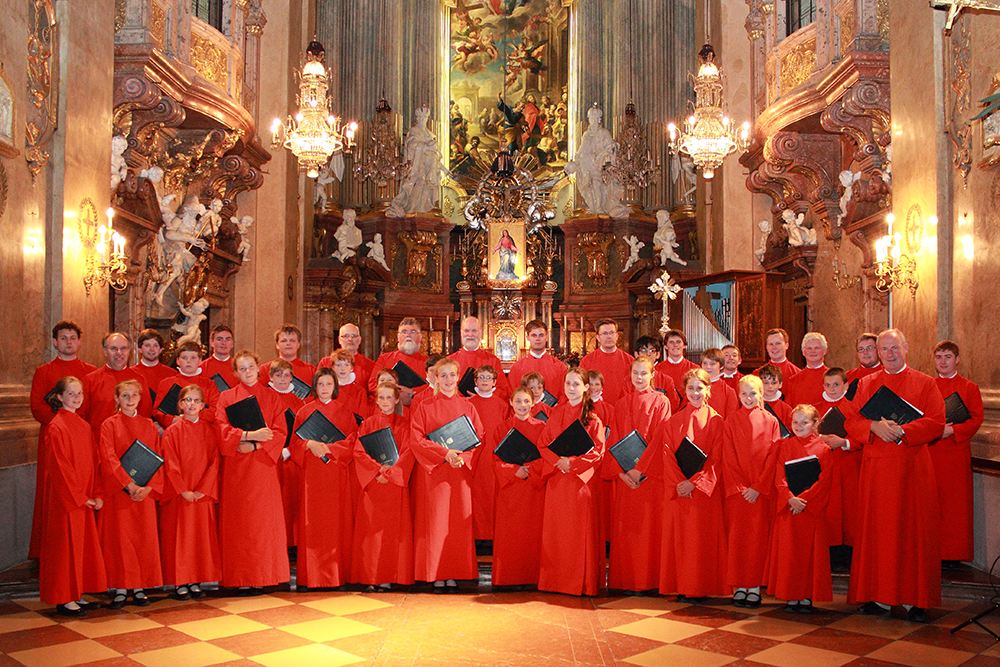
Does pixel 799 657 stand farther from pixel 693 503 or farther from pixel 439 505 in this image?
pixel 439 505

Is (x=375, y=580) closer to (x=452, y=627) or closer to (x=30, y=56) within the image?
(x=452, y=627)

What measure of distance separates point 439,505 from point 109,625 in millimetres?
2258

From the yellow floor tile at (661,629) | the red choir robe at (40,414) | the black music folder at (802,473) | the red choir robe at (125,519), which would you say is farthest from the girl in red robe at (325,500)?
the black music folder at (802,473)

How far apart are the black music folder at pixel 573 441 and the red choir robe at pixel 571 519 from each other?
0.08 metres

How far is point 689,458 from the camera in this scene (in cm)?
586

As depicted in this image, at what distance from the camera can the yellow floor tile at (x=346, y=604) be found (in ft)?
18.6

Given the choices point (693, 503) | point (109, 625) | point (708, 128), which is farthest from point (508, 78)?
point (109, 625)

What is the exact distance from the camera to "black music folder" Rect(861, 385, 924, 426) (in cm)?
553

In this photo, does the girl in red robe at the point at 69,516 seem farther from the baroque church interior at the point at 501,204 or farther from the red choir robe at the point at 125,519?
the baroque church interior at the point at 501,204

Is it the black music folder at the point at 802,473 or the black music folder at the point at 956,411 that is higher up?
the black music folder at the point at 956,411

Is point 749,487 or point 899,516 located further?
point 749,487

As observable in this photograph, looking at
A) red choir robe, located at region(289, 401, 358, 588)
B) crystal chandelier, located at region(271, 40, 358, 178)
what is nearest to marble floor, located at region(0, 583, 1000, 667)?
red choir robe, located at region(289, 401, 358, 588)

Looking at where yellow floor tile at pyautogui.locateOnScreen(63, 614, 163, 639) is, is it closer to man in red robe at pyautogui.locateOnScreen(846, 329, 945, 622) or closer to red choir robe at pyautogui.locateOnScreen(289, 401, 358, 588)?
red choir robe at pyautogui.locateOnScreen(289, 401, 358, 588)

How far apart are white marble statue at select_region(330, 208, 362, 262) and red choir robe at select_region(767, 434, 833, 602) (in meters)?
12.2
